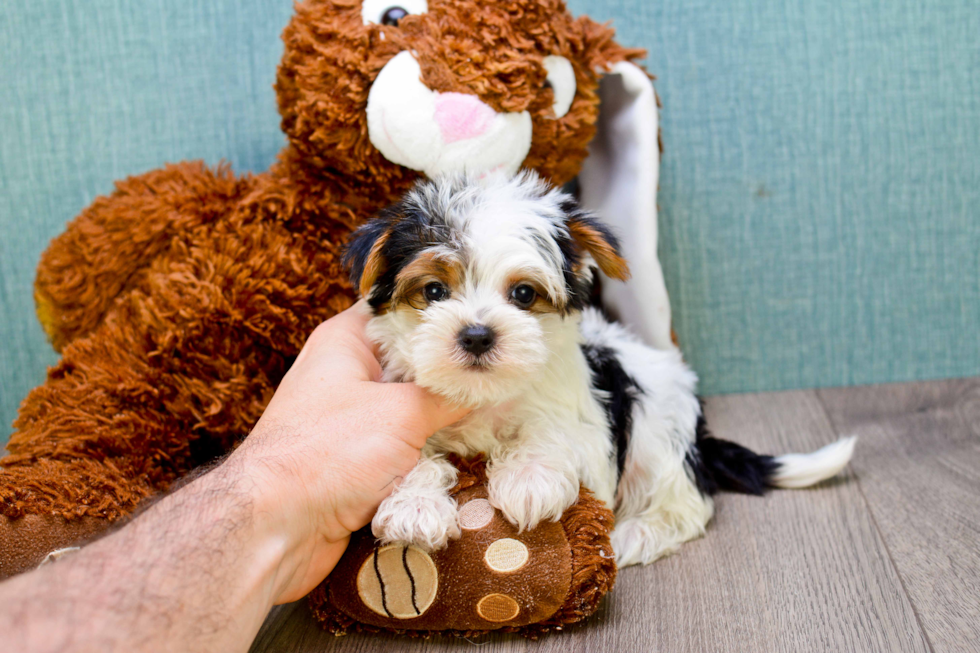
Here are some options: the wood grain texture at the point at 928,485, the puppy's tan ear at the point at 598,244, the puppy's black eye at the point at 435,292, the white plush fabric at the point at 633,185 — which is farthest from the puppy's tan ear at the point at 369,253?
the wood grain texture at the point at 928,485

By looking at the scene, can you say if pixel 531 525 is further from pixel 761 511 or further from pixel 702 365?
pixel 702 365

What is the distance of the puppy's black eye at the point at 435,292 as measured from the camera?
141 centimetres

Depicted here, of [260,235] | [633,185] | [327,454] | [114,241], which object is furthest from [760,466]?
[114,241]

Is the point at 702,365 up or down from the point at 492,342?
down

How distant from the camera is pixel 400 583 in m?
1.34

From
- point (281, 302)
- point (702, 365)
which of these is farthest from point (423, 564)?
point (702, 365)

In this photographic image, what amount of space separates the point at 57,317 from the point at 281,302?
671 millimetres

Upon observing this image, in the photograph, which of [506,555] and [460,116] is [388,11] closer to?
[460,116]

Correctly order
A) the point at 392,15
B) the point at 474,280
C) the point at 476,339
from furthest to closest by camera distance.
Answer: the point at 392,15, the point at 474,280, the point at 476,339

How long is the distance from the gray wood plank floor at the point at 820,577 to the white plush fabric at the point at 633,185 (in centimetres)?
55

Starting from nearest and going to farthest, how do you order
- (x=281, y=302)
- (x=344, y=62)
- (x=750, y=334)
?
1. (x=344, y=62)
2. (x=281, y=302)
3. (x=750, y=334)

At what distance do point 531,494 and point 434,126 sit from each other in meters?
0.81

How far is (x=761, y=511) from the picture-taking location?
1825mm

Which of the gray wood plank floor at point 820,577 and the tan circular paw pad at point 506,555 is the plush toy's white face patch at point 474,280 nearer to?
the tan circular paw pad at point 506,555
